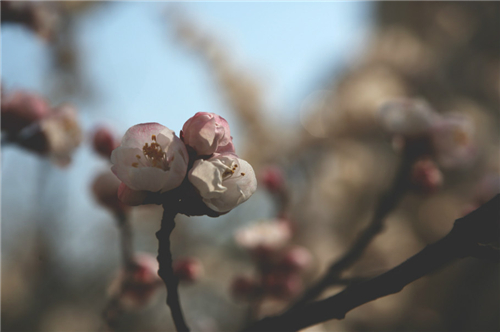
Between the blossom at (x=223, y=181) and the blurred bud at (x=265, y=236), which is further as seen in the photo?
the blurred bud at (x=265, y=236)

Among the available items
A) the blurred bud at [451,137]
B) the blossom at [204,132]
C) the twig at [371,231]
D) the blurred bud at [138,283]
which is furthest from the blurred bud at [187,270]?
the blurred bud at [451,137]

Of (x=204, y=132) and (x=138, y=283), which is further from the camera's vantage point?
(x=138, y=283)

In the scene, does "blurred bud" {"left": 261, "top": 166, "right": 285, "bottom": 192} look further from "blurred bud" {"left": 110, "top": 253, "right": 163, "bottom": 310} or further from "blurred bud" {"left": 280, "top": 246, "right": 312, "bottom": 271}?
"blurred bud" {"left": 110, "top": 253, "right": 163, "bottom": 310}

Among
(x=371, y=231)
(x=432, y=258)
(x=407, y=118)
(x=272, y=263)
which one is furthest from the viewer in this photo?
(x=272, y=263)

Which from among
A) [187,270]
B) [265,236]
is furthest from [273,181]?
[187,270]

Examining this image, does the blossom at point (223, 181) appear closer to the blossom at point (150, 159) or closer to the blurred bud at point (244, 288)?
the blossom at point (150, 159)

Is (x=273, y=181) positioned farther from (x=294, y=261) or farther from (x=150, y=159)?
(x=150, y=159)

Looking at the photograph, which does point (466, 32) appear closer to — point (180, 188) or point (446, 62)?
point (446, 62)
